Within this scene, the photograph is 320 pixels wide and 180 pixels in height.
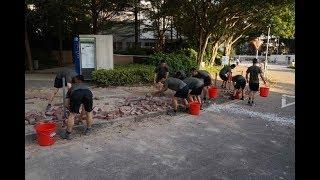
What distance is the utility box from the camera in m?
16.5

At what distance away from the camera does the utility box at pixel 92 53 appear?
16500 mm

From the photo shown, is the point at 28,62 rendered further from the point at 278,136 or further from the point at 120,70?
the point at 278,136

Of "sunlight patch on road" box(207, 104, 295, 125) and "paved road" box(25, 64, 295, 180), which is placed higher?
"sunlight patch on road" box(207, 104, 295, 125)

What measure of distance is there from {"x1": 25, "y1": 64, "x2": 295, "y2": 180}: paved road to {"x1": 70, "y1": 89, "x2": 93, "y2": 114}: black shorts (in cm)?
76

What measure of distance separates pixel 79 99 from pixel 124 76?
7.99m

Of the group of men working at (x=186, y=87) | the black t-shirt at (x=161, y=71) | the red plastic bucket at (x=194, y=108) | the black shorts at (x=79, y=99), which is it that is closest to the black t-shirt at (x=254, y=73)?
the group of men working at (x=186, y=87)

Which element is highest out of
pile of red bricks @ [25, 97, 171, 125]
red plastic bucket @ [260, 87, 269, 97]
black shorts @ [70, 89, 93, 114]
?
black shorts @ [70, 89, 93, 114]

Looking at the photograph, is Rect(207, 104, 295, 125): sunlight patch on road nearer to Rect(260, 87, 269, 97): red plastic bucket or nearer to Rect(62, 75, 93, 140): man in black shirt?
Rect(260, 87, 269, 97): red plastic bucket

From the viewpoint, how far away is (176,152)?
770 centimetres

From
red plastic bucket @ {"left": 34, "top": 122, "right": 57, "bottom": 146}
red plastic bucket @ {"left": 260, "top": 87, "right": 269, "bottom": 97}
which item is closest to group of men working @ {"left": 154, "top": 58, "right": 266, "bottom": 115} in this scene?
red plastic bucket @ {"left": 260, "top": 87, "right": 269, "bottom": 97}

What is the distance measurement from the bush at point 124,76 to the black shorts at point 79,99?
23.8 ft

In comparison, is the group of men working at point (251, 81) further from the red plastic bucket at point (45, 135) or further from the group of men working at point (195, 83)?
the red plastic bucket at point (45, 135)

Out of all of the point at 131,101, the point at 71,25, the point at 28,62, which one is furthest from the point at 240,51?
the point at 131,101
